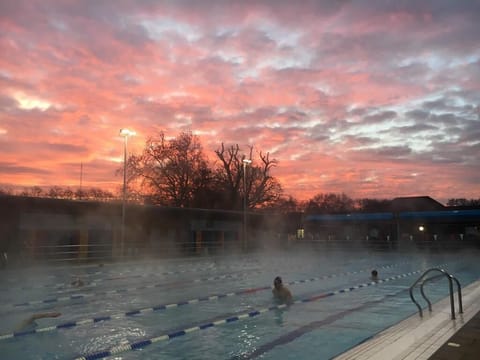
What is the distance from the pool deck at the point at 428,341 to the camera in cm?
512

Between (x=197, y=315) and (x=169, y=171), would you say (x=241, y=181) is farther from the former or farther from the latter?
(x=197, y=315)

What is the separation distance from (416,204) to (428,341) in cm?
7475

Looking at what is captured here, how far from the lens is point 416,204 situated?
7475 cm

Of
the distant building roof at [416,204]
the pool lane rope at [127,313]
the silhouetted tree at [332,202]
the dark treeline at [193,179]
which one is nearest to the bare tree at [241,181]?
the dark treeline at [193,179]

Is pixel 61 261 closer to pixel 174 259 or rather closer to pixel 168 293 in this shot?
pixel 174 259

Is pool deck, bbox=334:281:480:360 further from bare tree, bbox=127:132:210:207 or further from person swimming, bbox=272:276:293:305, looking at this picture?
bare tree, bbox=127:132:210:207

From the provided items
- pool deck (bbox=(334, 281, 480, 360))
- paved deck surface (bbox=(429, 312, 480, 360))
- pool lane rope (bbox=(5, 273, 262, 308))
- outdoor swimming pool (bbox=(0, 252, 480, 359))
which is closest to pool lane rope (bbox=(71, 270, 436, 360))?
outdoor swimming pool (bbox=(0, 252, 480, 359))

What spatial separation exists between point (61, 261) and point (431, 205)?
220 ft

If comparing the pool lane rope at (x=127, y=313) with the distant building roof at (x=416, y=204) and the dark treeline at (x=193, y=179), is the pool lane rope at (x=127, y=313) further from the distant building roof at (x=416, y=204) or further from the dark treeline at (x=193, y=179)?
the distant building roof at (x=416, y=204)

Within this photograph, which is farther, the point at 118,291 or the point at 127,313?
the point at 118,291

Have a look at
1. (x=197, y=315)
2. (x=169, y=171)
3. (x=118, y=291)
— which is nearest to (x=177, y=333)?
(x=197, y=315)

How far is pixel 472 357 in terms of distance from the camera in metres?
4.88

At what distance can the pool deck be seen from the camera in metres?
5.12


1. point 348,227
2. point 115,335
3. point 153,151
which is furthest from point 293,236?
point 115,335
